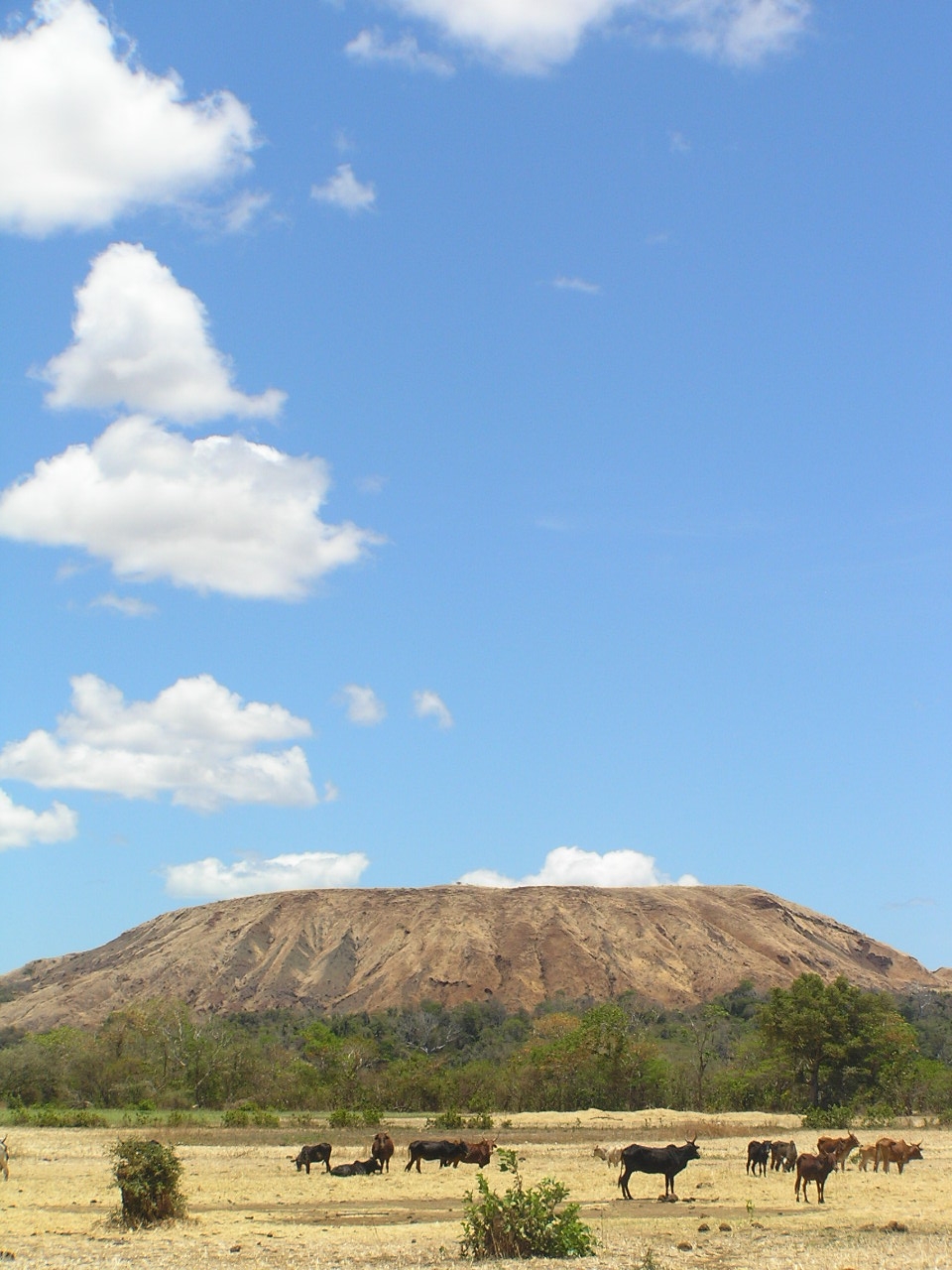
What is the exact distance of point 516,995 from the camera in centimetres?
12950

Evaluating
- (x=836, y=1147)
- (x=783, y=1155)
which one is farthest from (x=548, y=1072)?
(x=836, y=1147)

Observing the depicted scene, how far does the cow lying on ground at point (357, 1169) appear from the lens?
1142 inches

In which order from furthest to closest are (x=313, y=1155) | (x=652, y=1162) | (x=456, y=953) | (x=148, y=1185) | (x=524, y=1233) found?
(x=456, y=953)
(x=313, y=1155)
(x=652, y=1162)
(x=148, y=1185)
(x=524, y=1233)

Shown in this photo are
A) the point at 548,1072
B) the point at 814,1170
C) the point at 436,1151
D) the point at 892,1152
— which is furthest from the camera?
the point at 548,1072

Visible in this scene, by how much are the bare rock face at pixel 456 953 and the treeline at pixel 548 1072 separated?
57194 mm

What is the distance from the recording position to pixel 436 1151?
A: 30172 millimetres

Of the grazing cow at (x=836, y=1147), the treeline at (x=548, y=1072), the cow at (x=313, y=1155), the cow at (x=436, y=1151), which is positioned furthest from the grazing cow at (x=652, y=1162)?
the treeline at (x=548, y=1072)

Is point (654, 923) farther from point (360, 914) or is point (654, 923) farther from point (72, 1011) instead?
point (72, 1011)

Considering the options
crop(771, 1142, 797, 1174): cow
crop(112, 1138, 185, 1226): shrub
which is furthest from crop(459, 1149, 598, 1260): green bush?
crop(771, 1142, 797, 1174): cow

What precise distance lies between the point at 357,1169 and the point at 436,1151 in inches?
86.0

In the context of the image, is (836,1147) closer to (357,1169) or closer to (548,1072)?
(357,1169)

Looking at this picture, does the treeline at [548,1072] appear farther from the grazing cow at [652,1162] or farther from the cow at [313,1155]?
the grazing cow at [652,1162]

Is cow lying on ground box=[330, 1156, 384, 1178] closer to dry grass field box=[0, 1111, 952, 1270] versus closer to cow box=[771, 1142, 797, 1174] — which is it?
dry grass field box=[0, 1111, 952, 1270]

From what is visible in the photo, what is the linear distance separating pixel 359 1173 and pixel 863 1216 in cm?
1332
